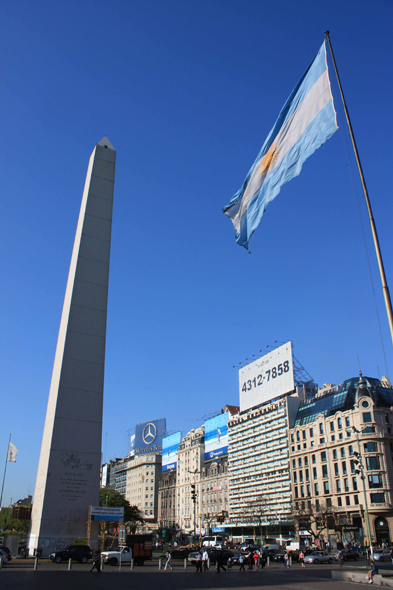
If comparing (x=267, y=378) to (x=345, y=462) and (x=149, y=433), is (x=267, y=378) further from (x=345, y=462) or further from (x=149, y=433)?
(x=149, y=433)

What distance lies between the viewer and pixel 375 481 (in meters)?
61.8

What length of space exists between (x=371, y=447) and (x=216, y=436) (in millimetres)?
54673

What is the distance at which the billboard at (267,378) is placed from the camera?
86562 millimetres

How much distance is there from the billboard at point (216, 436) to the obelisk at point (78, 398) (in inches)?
2940

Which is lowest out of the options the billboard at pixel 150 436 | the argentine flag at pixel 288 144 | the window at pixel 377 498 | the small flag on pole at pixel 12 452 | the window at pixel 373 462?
the window at pixel 377 498

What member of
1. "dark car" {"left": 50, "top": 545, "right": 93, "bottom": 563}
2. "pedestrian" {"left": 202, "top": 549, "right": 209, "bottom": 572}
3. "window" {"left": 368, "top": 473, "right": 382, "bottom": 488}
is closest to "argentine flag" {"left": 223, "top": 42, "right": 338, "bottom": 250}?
"pedestrian" {"left": 202, "top": 549, "right": 209, "bottom": 572}

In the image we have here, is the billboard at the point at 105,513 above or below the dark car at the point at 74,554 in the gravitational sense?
above

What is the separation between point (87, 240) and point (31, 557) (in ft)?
85.2

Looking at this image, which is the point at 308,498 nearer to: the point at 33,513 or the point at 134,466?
the point at 33,513

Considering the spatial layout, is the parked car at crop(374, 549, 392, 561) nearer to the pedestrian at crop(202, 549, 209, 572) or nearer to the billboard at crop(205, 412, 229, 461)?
the pedestrian at crop(202, 549, 209, 572)

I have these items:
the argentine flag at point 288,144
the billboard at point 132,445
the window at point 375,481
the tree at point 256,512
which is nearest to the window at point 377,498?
the window at point 375,481

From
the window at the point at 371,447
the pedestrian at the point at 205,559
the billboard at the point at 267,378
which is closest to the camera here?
the pedestrian at the point at 205,559

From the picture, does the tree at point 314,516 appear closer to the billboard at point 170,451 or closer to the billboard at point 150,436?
the billboard at point 170,451

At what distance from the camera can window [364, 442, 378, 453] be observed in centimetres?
6356
